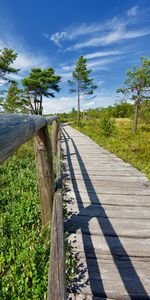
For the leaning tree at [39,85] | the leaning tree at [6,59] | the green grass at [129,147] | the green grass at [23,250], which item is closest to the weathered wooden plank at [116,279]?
the green grass at [23,250]

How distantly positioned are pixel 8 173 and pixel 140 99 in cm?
1825

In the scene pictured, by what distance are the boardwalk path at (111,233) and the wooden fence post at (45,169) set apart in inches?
21.8

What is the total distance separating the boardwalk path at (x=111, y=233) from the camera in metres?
2.07

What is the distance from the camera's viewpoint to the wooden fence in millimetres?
979

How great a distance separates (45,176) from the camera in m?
2.56

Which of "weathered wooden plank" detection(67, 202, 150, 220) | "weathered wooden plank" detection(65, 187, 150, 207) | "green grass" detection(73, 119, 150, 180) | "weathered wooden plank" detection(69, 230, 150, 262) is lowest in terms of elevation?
"weathered wooden plank" detection(69, 230, 150, 262)

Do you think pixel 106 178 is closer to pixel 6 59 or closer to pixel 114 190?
pixel 114 190

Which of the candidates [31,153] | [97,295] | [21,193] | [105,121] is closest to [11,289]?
[97,295]

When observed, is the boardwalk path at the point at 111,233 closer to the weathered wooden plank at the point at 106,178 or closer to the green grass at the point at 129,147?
the weathered wooden plank at the point at 106,178

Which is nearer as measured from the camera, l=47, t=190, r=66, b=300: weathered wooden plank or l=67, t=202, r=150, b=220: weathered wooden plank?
l=47, t=190, r=66, b=300: weathered wooden plank

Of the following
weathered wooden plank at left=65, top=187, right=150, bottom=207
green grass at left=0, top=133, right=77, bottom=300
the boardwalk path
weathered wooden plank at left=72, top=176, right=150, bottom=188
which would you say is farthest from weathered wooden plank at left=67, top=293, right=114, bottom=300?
weathered wooden plank at left=72, top=176, right=150, bottom=188

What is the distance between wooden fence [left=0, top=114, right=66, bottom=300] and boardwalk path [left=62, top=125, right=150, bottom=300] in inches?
24.8

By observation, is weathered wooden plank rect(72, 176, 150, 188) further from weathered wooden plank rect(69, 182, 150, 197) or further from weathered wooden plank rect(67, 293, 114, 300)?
weathered wooden plank rect(67, 293, 114, 300)

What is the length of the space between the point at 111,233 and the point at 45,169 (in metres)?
1.17
